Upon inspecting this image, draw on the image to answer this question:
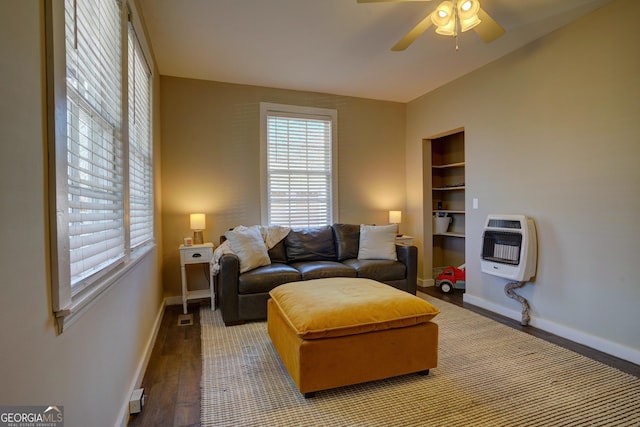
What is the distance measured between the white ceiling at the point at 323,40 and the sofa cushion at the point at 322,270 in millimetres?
2262

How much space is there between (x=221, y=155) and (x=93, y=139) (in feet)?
8.65

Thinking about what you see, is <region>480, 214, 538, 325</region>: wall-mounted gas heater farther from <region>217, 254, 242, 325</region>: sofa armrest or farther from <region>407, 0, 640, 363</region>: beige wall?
<region>217, 254, 242, 325</region>: sofa armrest

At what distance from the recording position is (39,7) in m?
0.90

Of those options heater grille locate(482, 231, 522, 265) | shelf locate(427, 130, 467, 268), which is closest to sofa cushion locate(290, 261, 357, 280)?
heater grille locate(482, 231, 522, 265)

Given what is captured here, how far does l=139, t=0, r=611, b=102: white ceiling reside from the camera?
2461 millimetres

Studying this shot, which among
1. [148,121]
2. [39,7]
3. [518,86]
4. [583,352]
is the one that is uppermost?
[518,86]

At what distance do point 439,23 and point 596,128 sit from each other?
158 cm

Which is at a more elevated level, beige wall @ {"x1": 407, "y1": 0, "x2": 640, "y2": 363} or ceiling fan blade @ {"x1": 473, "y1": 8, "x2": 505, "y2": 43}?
ceiling fan blade @ {"x1": 473, "y1": 8, "x2": 505, "y2": 43}

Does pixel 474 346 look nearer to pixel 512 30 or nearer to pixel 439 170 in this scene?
pixel 512 30

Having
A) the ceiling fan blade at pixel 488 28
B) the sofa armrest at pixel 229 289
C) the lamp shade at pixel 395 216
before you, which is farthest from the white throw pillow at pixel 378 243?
the ceiling fan blade at pixel 488 28

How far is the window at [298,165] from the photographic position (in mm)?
4207

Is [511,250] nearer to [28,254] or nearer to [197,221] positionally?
[197,221]

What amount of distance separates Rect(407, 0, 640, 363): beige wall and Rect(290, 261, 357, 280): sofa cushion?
159 centimetres

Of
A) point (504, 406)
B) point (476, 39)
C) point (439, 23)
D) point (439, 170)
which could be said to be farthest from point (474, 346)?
point (439, 170)
